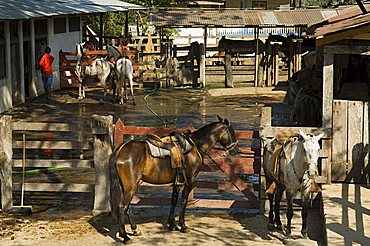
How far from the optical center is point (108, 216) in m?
10.7

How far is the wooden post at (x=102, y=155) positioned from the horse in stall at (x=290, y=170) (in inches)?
88.5

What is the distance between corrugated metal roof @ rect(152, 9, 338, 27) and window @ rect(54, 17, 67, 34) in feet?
13.3

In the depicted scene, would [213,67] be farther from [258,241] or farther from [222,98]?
[258,241]

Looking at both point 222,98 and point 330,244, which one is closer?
point 330,244

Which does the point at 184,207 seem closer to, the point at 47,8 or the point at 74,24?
the point at 47,8

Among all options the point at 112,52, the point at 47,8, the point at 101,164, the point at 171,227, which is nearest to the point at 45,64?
the point at 47,8

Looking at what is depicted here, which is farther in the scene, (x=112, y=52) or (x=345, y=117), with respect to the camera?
(x=112, y=52)

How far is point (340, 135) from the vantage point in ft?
36.9

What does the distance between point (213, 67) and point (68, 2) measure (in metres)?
6.06

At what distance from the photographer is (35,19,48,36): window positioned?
25873 millimetres

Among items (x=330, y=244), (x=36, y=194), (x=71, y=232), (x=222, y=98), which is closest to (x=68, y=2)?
(x=222, y=98)

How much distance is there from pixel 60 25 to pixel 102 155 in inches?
757

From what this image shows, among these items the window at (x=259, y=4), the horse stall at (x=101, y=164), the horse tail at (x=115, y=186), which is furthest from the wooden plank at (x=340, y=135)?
the window at (x=259, y=4)

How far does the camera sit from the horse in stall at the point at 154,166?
937 cm
